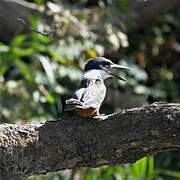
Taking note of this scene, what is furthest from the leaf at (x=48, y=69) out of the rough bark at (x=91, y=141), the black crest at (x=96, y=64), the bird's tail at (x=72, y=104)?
the bird's tail at (x=72, y=104)

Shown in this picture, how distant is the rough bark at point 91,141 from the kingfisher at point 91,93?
74 mm

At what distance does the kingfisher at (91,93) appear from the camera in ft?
7.38

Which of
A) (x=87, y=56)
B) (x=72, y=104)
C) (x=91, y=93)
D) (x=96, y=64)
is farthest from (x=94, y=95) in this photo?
(x=87, y=56)

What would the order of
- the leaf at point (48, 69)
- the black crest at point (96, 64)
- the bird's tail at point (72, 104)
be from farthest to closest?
the leaf at point (48, 69) < the black crest at point (96, 64) < the bird's tail at point (72, 104)

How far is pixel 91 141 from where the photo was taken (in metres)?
2.33

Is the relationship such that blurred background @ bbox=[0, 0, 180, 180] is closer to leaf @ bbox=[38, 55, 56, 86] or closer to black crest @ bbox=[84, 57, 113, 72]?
leaf @ bbox=[38, 55, 56, 86]

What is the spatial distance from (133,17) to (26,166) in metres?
2.57

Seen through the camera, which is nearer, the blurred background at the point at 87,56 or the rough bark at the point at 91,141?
the rough bark at the point at 91,141

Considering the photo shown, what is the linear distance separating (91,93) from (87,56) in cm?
227

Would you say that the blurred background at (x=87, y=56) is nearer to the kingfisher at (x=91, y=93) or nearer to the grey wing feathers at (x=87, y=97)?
the kingfisher at (x=91, y=93)

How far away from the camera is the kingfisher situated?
7.38ft

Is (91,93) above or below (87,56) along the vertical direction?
below

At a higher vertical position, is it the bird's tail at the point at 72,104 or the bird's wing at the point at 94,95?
the bird's wing at the point at 94,95

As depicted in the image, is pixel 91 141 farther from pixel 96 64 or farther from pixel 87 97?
pixel 96 64
